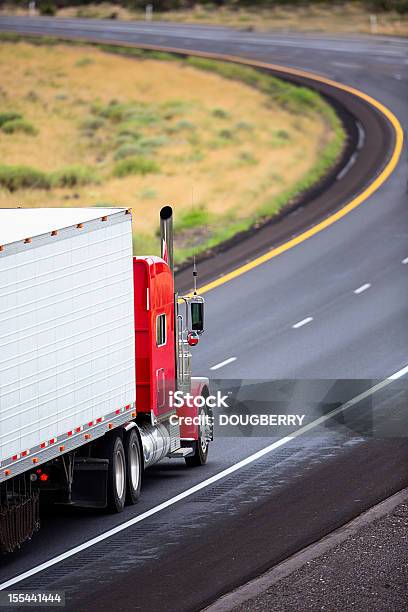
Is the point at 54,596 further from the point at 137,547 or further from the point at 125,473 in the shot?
the point at 125,473

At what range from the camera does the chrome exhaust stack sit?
19.5 m

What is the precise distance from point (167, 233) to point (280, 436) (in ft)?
16.3

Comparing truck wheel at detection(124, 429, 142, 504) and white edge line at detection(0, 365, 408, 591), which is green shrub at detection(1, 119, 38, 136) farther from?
truck wheel at detection(124, 429, 142, 504)

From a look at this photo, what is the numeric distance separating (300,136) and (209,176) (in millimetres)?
6953


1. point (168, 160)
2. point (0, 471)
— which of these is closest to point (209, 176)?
point (168, 160)

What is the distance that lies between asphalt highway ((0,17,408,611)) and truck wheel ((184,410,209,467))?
0.52 feet

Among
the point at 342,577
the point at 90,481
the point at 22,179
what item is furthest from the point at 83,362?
the point at 22,179

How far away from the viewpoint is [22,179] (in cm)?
5234

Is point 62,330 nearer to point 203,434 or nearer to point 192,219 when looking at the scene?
point 203,434

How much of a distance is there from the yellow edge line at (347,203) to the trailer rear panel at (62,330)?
17.3 metres

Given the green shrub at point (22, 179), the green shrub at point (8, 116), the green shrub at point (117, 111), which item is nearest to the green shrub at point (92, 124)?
the green shrub at point (117, 111)

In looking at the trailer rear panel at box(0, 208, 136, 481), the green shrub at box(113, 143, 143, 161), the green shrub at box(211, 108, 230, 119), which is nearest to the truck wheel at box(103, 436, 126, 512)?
the trailer rear panel at box(0, 208, 136, 481)

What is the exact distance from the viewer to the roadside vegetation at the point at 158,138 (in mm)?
48000

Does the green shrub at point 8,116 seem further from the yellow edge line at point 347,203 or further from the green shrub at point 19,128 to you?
the yellow edge line at point 347,203
